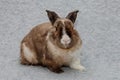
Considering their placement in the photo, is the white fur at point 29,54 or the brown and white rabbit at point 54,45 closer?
the brown and white rabbit at point 54,45

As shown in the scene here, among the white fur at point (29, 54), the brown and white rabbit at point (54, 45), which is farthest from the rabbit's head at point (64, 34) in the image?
the white fur at point (29, 54)

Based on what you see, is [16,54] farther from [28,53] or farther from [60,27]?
[60,27]

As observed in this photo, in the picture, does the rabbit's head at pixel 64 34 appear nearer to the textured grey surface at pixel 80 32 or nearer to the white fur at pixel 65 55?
the white fur at pixel 65 55

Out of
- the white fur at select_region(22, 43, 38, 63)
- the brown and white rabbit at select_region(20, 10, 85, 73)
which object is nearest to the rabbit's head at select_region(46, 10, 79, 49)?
the brown and white rabbit at select_region(20, 10, 85, 73)

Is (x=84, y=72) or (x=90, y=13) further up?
(x=90, y=13)

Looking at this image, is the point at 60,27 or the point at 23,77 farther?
the point at 23,77

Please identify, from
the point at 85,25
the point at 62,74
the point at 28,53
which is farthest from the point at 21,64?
the point at 85,25
